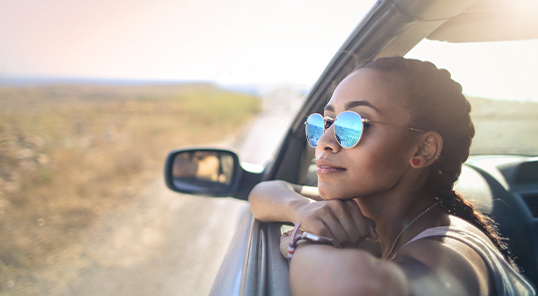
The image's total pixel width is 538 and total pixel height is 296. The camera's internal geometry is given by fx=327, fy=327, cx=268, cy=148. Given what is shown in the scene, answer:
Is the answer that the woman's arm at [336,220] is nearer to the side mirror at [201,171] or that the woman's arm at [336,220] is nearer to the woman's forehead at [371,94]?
the woman's forehead at [371,94]

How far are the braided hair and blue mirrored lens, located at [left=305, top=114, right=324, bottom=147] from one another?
13.2 inches

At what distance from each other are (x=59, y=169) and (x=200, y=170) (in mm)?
8431

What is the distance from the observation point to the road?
4203 mm

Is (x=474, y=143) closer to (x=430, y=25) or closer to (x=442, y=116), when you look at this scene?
(x=442, y=116)

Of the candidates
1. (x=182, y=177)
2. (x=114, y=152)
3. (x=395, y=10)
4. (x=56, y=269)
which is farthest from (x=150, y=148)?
(x=395, y=10)

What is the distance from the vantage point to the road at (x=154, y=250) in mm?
4203

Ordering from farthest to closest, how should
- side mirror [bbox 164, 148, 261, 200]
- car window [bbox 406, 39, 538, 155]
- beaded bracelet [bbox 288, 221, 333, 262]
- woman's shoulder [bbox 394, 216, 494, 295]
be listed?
side mirror [bbox 164, 148, 261, 200]
car window [bbox 406, 39, 538, 155]
beaded bracelet [bbox 288, 221, 333, 262]
woman's shoulder [bbox 394, 216, 494, 295]

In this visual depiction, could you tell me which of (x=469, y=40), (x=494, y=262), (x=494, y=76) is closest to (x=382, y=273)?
(x=494, y=262)

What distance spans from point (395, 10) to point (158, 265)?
4.63m

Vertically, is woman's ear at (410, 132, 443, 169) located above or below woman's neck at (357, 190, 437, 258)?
above

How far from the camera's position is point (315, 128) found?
1.65 metres

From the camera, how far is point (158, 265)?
481 cm

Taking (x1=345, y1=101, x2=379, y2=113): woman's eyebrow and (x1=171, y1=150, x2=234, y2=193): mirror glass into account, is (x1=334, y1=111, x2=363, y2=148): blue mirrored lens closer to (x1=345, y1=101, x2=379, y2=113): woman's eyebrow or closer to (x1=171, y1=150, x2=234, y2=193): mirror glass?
(x1=345, y1=101, x2=379, y2=113): woman's eyebrow

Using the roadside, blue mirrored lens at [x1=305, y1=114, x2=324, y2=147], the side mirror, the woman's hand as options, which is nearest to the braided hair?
blue mirrored lens at [x1=305, y1=114, x2=324, y2=147]
